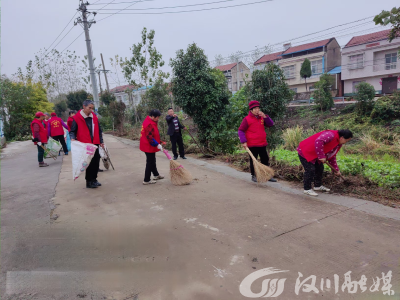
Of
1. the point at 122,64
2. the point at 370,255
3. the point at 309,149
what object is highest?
the point at 122,64

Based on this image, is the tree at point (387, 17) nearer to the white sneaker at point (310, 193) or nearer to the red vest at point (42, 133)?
the white sneaker at point (310, 193)

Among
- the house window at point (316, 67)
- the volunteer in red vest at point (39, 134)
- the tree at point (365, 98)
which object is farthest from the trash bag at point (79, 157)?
the house window at point (316, 67)

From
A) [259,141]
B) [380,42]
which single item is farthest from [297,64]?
[259,141]

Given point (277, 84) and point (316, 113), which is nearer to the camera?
point (277, 84)

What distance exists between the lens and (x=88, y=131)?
5422 millimetres

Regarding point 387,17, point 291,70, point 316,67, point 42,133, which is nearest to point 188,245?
point 387,17

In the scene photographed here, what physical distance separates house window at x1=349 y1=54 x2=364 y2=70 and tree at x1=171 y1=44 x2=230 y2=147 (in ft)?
96.6

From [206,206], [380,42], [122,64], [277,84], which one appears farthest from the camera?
[380,42]

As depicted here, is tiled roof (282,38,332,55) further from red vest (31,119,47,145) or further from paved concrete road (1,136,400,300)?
paved concrete road (1,136,400,300)

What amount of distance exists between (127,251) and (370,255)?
258 cm

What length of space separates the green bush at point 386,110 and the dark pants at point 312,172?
47.1 ft

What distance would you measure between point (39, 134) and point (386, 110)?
17.6 metres

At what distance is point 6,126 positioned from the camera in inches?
718

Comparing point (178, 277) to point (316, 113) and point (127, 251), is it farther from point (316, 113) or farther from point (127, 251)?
point (316, 113)
